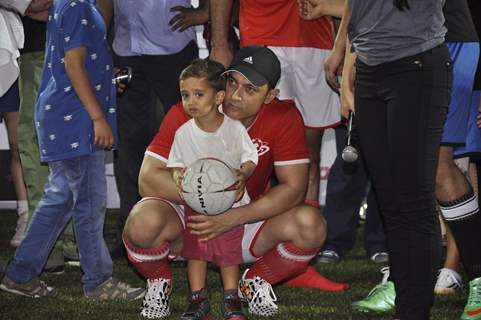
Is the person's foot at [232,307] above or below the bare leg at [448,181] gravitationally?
below

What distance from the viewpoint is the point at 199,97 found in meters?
4.16

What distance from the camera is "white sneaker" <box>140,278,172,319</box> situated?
4309mm

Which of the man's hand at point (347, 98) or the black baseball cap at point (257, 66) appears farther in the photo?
the black baseball cap at point (257, 66)

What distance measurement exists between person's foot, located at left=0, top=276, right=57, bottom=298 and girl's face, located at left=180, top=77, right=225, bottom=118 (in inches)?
49.9

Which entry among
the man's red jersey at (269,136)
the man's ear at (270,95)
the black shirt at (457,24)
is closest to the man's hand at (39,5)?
the man's red jersey at (269,136)

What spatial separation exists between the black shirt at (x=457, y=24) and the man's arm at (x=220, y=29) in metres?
1.36

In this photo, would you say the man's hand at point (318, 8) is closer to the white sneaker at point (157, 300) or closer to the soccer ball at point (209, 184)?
the soccer ball at point (209, 184)

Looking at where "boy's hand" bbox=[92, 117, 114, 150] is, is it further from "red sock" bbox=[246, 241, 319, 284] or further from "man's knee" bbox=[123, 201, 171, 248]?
"red sock" bbox=[246, 241, 319, 284]

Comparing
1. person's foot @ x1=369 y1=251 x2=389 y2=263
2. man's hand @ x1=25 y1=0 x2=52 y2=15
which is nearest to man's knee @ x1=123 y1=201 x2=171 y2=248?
man's hand @ x1=25 y1=0 x2=52 y2=15

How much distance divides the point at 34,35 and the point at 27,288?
153 centimetres

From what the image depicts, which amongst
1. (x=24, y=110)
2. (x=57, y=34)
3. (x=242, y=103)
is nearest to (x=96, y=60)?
(x=57, y=34)

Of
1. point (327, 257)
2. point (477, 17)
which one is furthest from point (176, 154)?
point (327, 257)

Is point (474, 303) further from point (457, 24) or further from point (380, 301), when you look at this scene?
point (457, 24)

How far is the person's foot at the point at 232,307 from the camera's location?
4.15 m
